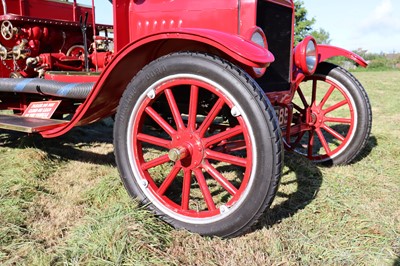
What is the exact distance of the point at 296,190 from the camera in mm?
2707

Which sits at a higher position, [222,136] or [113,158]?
[222,136]

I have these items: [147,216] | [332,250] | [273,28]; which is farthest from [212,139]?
[273,28]

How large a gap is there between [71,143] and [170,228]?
2.51 meters

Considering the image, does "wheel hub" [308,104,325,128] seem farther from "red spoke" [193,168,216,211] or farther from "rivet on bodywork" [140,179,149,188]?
"rivet on bodywork" [140,179,149,188]

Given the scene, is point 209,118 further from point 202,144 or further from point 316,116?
point 316,116

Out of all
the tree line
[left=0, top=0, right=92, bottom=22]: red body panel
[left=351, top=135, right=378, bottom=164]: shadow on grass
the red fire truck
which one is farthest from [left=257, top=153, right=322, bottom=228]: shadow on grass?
the tree line

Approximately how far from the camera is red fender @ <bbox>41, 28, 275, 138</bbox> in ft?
5.98

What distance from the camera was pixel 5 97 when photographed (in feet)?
12.5

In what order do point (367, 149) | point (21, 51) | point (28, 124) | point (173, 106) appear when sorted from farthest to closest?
point (367, 149) < point (21, 51) < point (28, 124) < point (173, 106)

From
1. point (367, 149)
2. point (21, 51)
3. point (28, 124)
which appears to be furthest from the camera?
point (367, 149)

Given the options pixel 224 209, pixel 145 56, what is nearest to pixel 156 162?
pixel 224 209

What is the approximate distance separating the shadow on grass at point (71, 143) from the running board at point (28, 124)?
1.72 feet

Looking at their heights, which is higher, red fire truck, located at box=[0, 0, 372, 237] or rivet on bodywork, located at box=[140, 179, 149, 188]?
red fire truck, located at box=[0, 0, 372, 237]

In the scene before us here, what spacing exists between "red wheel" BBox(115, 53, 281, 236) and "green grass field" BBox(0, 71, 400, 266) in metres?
0.12
